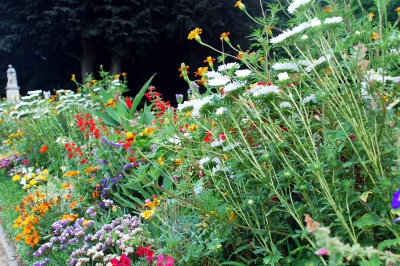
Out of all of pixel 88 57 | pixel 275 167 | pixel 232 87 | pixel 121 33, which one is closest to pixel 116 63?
pixel 88 57

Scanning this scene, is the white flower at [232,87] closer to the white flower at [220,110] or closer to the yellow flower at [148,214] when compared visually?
the white flower at [220,110]

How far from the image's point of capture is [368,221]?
54.5 inches

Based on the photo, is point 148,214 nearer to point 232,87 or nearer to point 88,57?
point 232,87

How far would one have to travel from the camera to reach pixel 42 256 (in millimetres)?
2795

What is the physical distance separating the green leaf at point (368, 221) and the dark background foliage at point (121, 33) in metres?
11.5

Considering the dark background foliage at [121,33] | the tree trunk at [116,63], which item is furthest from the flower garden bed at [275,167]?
the tree trunk at [116,63]

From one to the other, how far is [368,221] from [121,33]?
1295cm

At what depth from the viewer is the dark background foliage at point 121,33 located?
13.5 m

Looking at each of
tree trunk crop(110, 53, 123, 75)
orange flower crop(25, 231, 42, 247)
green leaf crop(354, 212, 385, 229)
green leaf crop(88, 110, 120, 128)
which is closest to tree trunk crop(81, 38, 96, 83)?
tree trunk crop(110, 53, 123, 75)

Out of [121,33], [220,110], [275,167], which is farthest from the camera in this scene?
[121,33]

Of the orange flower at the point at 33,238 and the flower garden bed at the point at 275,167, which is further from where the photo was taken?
the orange flower at the point at 33,238

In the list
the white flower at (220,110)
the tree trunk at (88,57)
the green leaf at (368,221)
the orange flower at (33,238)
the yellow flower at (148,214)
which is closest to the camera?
→ the green leaf at (368,221)

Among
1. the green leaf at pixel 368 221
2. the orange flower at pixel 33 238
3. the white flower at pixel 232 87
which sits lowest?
the orange flower at pixel 33 238

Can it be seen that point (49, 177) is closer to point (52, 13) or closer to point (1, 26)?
point (52, 13)
